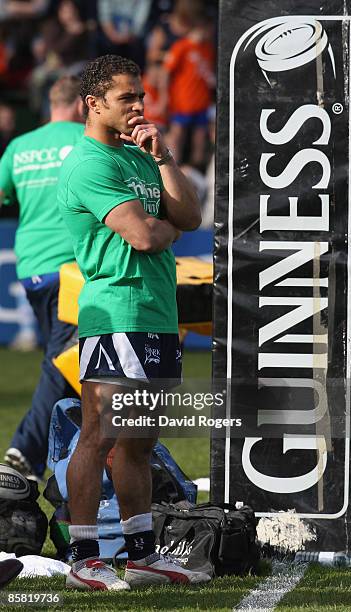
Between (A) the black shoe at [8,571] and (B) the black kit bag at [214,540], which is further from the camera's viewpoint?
(B) the black kit bag at [214,540]

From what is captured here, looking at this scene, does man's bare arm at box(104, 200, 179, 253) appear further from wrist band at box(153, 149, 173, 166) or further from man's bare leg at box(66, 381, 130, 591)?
man's bare leg at box(66, 381, 130, 591)

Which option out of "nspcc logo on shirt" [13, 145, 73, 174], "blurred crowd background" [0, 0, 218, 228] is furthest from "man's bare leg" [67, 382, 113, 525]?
"blurred crowd background" [0, 0, 218, 228]

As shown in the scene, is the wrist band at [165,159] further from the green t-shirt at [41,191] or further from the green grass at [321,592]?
the green t-shirt at [41,191]

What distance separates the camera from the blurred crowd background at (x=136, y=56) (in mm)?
16125

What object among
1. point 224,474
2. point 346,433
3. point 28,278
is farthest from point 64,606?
point 28,278

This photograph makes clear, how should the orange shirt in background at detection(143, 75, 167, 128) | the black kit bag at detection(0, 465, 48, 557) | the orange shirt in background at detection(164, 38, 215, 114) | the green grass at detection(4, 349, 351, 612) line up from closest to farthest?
1. the green grass at detection(4, 349, 351, 612)
2. the black kit bag at detection(0, 465, 48, 557)
3. the orange shirt in background at detection(143, 75, 167, 128)
4. the orange shirt in background at detection(164, 38, 215, 114)

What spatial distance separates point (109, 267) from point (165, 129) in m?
11.3

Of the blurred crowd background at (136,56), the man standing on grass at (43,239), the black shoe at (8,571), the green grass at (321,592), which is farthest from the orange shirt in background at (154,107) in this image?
the black shoe at (8,571)

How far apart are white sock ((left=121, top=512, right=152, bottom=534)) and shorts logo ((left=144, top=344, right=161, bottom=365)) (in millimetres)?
651

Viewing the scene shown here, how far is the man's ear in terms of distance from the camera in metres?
5.12

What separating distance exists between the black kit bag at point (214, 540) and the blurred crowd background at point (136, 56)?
946cm

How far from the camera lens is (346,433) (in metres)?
5.55

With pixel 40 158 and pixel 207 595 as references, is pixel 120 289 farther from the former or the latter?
pixel 40 158

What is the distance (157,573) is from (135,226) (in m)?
1.43
